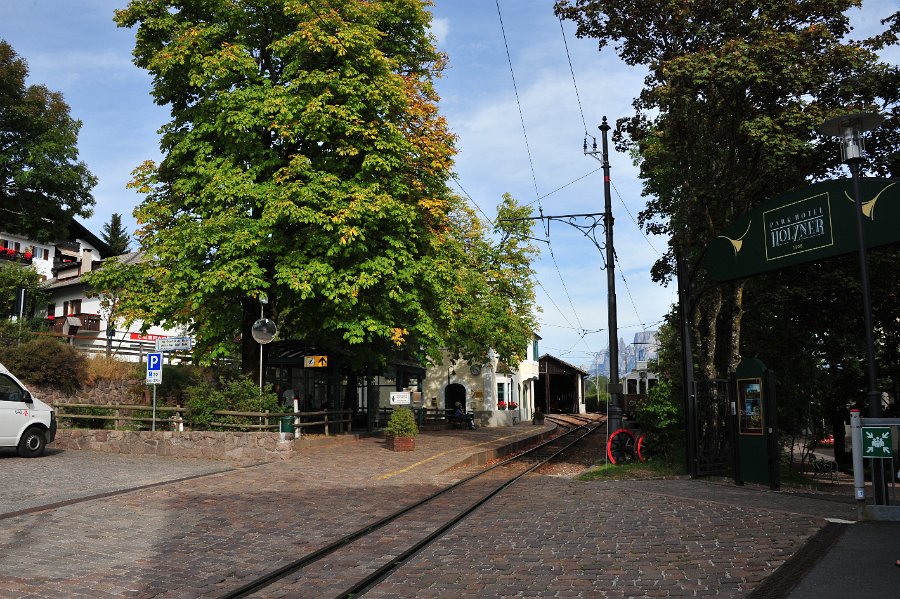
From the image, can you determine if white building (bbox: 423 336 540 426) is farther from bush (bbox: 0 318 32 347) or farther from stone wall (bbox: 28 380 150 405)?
bush (bbox: 0 318 32 347)

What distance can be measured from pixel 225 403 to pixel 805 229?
13.3 metres

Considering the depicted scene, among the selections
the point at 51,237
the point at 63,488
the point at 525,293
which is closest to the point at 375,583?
the point at 63,488

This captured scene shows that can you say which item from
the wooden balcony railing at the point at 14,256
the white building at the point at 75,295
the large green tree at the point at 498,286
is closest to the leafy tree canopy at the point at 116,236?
the white building at the point at 75,295

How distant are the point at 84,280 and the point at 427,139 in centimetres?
976

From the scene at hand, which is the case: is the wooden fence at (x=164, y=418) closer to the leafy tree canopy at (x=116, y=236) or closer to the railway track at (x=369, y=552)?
the railway track at (x=369, y=552)

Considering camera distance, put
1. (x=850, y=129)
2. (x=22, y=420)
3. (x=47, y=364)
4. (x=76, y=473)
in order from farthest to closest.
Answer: (x=47, y=364) → (x=22, y=420) → (x=76, y=473) → (x=850, y=129)

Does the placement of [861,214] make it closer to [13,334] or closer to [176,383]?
[176,383]

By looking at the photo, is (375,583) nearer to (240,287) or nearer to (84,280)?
(240,287)

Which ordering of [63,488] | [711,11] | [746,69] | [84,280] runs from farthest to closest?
[84,280] < [711,11] < [746,69] < [63,488]

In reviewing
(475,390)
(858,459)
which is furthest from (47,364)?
(475,390)

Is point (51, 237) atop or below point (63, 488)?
atop

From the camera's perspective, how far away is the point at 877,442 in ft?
31.0

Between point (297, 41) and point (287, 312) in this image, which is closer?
point (297, 41)

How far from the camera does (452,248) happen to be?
903 inches
